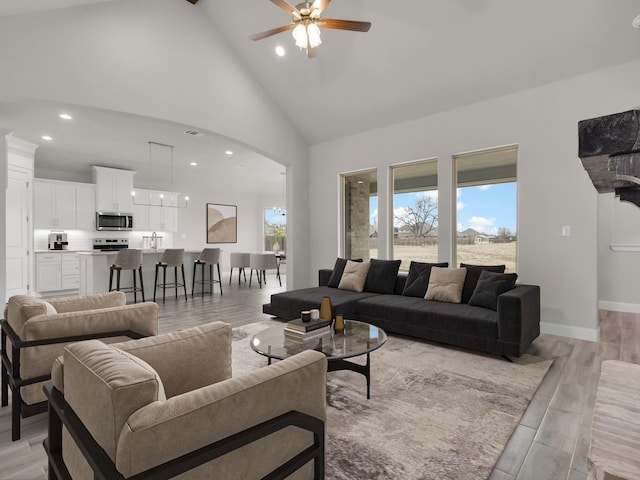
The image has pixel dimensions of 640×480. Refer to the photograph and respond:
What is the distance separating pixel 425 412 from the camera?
2.32 metres

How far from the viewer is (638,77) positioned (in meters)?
3.59

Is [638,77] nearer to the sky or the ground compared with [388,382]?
nearer to the sky

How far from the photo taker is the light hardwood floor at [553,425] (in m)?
1.78

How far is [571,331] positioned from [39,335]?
489 cm

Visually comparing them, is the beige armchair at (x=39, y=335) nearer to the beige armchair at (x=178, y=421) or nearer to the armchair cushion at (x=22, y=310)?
the armchair cushion at (x=22, y=310)

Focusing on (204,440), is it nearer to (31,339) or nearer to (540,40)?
(31,339)

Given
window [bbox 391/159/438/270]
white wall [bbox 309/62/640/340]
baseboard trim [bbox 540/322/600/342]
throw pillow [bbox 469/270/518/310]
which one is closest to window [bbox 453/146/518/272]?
white wall [bbox 309/62/640/340]

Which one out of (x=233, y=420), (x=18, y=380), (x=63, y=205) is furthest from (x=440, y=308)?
(x=63, y=205)

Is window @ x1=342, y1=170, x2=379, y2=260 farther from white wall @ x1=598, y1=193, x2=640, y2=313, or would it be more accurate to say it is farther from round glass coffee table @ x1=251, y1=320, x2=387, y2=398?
white wall @ x1=598, y1=193, x2=640, y2=313

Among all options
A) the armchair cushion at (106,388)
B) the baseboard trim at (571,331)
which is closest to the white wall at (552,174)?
the baseboard trim at (571,331)

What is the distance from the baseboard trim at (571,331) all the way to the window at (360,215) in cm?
255

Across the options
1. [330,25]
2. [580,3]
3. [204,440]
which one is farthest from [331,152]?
[204,440]

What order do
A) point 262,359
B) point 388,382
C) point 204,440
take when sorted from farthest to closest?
point 262,359 → point 388,382 → point 204,440

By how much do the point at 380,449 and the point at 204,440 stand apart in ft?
4.12
